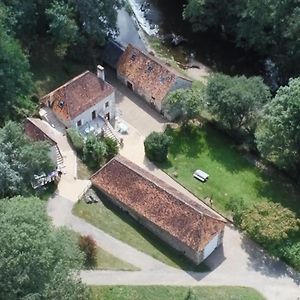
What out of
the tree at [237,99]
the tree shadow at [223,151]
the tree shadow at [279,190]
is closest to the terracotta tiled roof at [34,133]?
the tree shadow at [223,151]

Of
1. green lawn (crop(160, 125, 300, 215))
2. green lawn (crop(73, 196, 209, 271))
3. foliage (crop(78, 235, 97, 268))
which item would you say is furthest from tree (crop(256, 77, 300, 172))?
foliage (crop(78, 235, 97, 268))

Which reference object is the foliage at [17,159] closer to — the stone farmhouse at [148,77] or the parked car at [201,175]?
the parked car at [201,175]

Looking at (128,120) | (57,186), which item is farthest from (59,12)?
(57,186)

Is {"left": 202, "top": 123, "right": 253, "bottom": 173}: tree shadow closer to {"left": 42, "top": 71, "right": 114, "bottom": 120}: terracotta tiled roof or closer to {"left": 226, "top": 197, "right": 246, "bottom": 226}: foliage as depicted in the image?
{"left": 226, "top": 197, "right": 246, "bottom": 226}: foliage

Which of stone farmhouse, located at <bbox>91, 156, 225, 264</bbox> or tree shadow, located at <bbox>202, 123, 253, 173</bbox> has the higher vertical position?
tree shadow, located at <bbox>202, 123, 253, 173</bbox>

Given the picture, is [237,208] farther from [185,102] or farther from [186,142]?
[185,102]

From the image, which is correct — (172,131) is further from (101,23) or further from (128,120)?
(101,23)

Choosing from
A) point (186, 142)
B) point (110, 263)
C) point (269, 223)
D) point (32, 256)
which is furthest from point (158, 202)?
point (32, 256)
